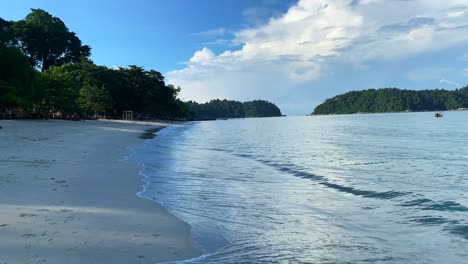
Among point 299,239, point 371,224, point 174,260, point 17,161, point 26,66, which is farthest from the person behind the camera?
point 26,66

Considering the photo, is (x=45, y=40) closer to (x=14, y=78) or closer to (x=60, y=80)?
(x=60, y=80)

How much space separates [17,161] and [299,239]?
984 cm

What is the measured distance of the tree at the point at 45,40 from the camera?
7850 centimetres

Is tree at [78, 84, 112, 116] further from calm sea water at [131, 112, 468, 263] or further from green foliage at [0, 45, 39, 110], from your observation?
calm sea water at [131, 112, 468, 263]

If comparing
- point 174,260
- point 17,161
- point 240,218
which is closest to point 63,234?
point 174,260

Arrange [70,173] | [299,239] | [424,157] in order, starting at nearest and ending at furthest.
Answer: [299,239], [70,173], [424,157]

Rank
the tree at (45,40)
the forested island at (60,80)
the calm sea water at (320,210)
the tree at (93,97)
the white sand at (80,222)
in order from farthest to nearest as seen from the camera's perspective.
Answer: the tree at (45,40), the tree at (93,97), the forested island at (60,80), the calm sea water at (320,210), the white sand at (80,222)

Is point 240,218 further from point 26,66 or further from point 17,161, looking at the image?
point 26,66

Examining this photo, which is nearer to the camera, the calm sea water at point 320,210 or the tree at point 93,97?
the calm sea water at point 320,210

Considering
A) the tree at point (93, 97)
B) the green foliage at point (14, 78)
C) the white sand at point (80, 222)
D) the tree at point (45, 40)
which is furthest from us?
the tree at point (45, 40)

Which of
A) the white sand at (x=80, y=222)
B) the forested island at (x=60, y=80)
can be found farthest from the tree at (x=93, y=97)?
the white sand at (x=80, y=222)

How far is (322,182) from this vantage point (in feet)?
44.3

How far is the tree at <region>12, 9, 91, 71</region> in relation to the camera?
78500 mm

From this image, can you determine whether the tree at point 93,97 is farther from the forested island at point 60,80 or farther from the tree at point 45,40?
the tree at point 45,40
